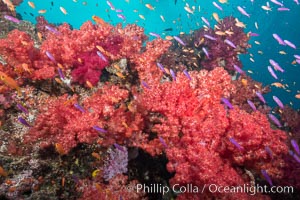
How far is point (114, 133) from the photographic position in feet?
16.1

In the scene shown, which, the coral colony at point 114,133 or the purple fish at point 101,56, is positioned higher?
Answer: the purple fish at point 101,56

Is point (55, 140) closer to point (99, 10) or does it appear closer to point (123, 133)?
point (123, 133)

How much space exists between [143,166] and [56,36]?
15.0 feet

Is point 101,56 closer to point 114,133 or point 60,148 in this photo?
point 114,133

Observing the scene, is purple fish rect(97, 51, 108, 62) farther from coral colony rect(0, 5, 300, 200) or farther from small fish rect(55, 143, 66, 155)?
small fish rect(55, 143, 66, 155)

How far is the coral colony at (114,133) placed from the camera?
14.2 feet

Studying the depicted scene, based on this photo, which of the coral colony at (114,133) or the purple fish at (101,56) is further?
the purple fish at (101,56)

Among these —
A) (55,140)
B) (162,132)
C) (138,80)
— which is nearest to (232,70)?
(138,80)

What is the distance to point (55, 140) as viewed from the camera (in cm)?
488

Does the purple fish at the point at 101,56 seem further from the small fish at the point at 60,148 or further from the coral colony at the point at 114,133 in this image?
the small fish at the point at 60,148

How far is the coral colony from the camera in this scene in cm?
433

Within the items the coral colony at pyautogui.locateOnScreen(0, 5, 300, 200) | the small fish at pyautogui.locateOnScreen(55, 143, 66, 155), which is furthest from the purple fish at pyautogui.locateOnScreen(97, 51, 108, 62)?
the small fish at pyautogui.locateOnScreen(55, 143, 66, 155)

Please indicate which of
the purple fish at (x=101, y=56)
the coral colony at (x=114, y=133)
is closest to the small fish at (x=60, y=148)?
the coral colony at (x=114, y=133)

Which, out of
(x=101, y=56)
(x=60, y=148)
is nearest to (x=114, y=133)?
(x=60, y=148)
